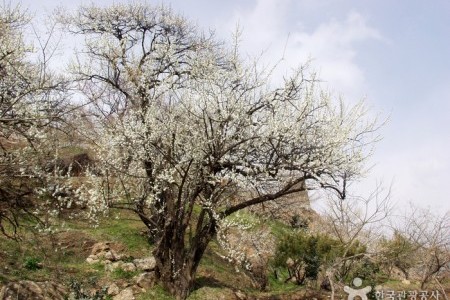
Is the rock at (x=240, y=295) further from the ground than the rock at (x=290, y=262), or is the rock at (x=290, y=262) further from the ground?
the rock at (x=290, y=262)

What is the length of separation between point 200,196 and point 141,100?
3.90 meters

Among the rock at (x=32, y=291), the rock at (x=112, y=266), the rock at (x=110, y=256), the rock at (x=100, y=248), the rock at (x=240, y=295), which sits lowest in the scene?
the rock at (x=32, y=291)

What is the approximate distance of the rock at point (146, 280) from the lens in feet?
41.8

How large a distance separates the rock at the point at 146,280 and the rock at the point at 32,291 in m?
2.28

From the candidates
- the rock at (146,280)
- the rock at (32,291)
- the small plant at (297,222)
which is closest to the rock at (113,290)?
the rock at (146,280)

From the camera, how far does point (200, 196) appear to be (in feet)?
42.5

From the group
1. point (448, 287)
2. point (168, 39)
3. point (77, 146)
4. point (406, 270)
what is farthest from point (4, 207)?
point (406, 270)

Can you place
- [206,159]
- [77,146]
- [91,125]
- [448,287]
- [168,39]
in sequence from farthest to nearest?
1. [77,146]
2. [448,287]
3. [91,125]
4. [168,39]
5. [206,159]

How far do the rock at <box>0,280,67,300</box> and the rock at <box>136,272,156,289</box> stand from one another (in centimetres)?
228

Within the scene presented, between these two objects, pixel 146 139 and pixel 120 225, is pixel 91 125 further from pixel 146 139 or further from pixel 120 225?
A: pixel 146 139

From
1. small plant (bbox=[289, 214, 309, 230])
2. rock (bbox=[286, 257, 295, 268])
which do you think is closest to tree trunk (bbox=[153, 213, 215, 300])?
rock (bbox=[286, 257, 295, 268])

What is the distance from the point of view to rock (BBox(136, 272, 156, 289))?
1273 cm

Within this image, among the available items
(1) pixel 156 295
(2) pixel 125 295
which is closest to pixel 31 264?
(2) pixel 125 295

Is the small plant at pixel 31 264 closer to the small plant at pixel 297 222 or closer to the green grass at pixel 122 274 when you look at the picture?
the green grass at pixel 122 274
